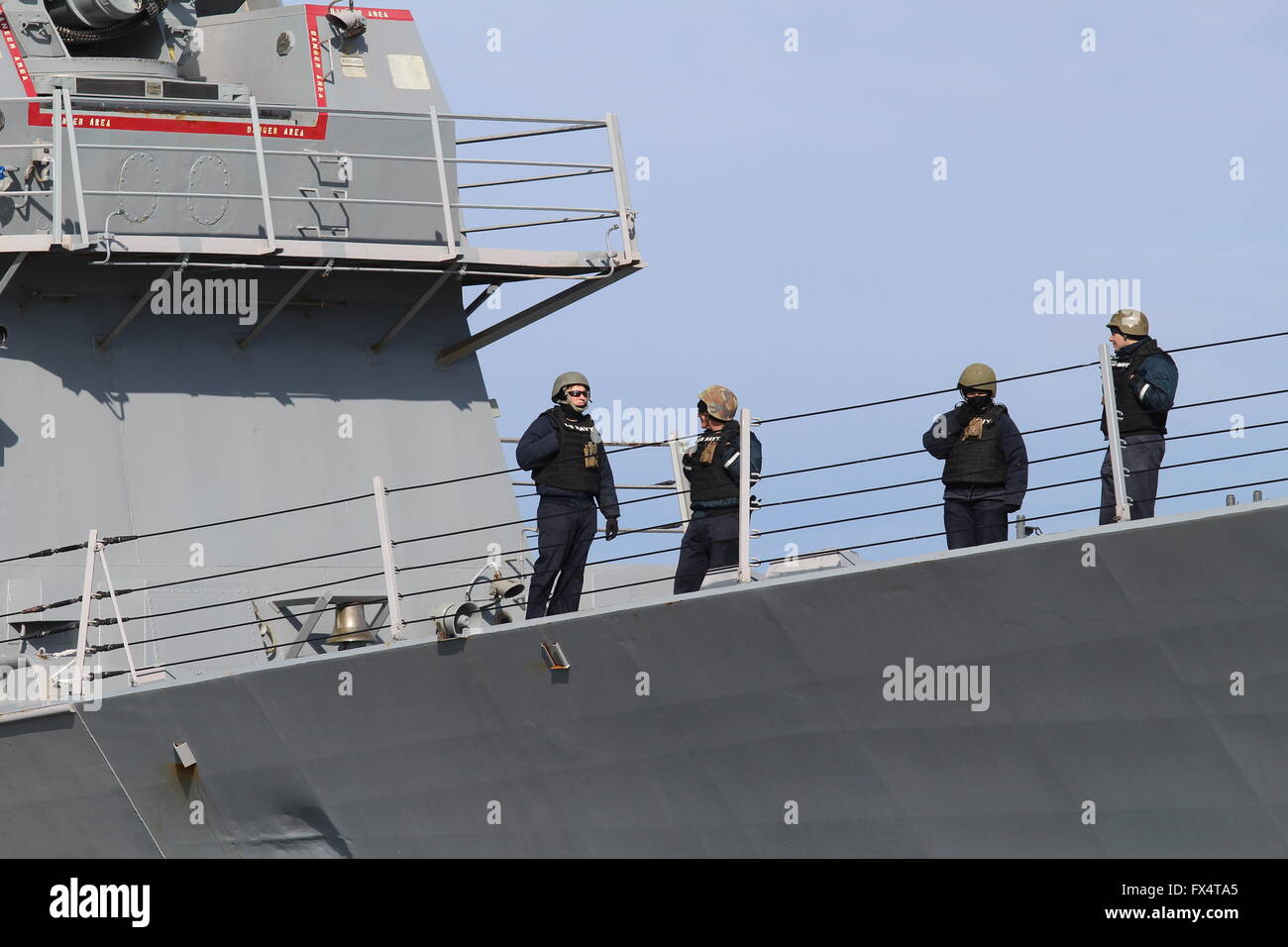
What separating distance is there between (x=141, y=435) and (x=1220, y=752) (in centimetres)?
706

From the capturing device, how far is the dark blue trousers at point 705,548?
34.4 ft

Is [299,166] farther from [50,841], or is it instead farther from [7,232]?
[50,841]

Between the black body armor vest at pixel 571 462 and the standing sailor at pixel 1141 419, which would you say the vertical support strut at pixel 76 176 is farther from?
the standing sailor at pixel 1141 419

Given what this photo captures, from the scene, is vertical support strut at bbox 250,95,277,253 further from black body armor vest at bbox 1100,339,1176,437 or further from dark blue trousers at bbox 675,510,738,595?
black body armor vest at bbox 1100,339,1176,437

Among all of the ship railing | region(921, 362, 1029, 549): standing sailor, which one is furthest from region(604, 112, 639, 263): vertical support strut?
region(921, 362, 1029, 549): standing sailor

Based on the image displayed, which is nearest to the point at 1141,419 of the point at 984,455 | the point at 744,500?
the point at 984,455

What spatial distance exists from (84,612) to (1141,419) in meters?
5.82

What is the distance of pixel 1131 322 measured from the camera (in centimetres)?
972

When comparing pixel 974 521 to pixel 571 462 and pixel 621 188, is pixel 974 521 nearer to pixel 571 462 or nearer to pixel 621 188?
pixel 571 462

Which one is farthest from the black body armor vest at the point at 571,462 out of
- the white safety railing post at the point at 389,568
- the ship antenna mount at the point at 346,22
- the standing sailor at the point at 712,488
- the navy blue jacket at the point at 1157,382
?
the ship antenna mount at the point at 346,22

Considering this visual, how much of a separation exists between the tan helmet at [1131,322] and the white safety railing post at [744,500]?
194 centimetres

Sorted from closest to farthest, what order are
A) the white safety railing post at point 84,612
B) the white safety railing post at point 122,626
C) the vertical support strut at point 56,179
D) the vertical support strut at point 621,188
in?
the white safety railing post at point 84,612, the white safety railing post at point 122,626, the vertical support strut at point 56,179, the vertical support strut at point 621,188
